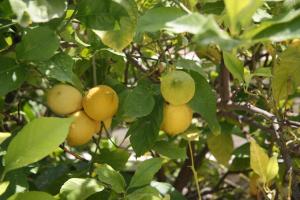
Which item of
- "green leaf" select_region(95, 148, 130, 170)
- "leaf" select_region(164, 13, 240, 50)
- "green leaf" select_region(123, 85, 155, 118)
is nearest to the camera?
"leaf" select_region(164, 13, 240, 50)

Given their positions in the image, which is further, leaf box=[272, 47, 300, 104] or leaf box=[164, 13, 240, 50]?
leaf box=[272, 47, 300, 104]

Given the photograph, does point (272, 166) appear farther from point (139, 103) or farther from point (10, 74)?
point (10, 74)

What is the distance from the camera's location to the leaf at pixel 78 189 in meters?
0.73

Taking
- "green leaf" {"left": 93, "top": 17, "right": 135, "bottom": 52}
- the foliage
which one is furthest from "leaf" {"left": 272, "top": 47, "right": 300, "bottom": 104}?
"green leaf" {"left": 93, "top": 17, "right": 135, "bottom": 52}

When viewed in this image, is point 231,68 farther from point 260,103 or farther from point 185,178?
point 185,178

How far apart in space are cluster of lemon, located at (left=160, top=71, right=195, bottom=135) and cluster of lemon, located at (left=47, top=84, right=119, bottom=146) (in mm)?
84

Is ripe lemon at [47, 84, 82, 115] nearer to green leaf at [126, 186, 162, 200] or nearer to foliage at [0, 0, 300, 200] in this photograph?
foliage at [0, 0, 300, 200]

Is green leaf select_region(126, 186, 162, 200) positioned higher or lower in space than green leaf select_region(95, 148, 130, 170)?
higher

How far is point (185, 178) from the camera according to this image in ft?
4.50

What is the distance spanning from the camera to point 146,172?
2.60ft

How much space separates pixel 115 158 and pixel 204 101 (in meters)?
0.18

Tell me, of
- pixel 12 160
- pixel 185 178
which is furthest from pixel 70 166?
pixel 12 160

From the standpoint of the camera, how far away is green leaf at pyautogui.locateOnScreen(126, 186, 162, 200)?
72cm

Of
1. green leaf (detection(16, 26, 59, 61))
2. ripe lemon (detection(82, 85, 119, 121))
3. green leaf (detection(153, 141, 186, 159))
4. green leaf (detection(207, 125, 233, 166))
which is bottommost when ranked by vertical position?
green leaf (detection(207, 125, 233, 166))
